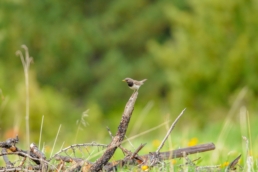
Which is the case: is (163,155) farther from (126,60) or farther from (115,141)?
(126,60)

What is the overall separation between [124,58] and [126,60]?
0.16 m

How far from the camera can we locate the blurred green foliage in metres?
17.3

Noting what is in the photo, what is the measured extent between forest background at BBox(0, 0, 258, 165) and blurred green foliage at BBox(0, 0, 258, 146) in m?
0.04

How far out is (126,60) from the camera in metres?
32.5

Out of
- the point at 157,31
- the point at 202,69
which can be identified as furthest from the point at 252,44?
the point at 157,31

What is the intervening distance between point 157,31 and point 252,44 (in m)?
16.0

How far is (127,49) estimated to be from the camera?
1314 inches

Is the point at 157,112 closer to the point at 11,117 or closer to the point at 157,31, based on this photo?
the point at 157,31

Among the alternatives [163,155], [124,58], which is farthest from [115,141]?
[124,58]

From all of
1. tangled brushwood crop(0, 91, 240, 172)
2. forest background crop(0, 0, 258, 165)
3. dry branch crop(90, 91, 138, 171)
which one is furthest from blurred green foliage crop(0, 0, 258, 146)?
dry branch crop(90, 91, 138, 171)

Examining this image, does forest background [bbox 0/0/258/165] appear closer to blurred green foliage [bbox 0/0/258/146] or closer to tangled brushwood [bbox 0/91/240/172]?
blurred green foliage [bbox 0/0/258/146]

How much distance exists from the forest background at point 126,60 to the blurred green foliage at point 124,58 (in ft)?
0.13

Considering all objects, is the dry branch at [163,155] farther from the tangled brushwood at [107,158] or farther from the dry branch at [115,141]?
the dry branch at [115,141]

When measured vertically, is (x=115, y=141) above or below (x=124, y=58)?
below
